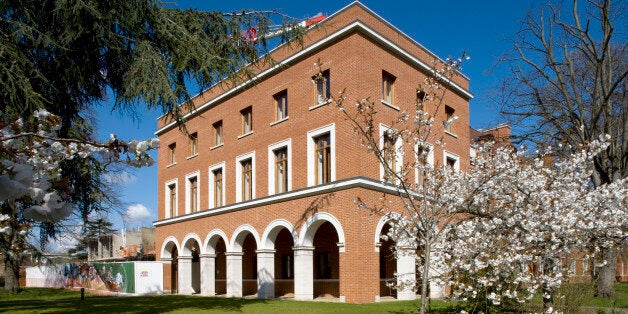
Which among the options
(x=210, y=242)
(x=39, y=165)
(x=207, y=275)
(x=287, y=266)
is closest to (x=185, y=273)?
(x=207, y=275)

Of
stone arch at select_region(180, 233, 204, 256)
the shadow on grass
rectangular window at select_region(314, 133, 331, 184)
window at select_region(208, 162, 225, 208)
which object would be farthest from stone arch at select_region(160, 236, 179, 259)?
rectangular window at select_region(314, 133, 331, 184)

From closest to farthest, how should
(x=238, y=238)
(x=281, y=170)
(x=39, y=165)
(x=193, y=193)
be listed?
(x=39, y=165), (x=281, y=170), (x=238, y=238), (x=193, y=193)

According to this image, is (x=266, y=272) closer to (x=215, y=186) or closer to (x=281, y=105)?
(x=215, y=186)

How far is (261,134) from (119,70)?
34.9 feet

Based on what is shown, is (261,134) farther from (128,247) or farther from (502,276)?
(128,247)

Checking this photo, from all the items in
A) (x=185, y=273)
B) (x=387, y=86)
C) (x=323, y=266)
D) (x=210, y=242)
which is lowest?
(x=185, y=273)

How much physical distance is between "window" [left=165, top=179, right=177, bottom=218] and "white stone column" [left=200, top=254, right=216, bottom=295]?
581cm

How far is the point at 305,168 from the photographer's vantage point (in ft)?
68.5

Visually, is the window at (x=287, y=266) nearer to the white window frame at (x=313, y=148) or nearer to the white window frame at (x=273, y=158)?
the white window frame at (x=273, y=158)

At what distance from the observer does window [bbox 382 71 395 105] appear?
20797 millimetres

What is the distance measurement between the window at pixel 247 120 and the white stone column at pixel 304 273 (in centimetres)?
723

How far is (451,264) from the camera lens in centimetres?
1158

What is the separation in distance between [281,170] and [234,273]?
5.75m

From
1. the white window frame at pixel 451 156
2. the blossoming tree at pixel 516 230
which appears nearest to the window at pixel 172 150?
the white window frame at pixel 451 156
